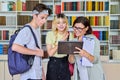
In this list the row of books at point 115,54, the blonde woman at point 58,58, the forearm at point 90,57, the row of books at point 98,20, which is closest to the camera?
the forearm at point 90,57

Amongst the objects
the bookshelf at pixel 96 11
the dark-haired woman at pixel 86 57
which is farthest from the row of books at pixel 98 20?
the dark-haired woman at pixel 86 57

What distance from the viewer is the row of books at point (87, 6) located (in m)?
5.82

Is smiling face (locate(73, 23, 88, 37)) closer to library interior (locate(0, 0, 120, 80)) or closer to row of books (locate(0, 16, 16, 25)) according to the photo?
library interior (locate(0, 0, 120, 80))

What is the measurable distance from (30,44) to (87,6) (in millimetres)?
3932

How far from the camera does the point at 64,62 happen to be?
2543 millimetres

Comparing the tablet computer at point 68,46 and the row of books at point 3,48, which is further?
the row of books at point 3,48

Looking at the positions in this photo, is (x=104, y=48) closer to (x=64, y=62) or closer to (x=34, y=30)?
(x=64, y=62)

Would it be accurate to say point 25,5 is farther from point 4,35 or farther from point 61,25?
point 61,25

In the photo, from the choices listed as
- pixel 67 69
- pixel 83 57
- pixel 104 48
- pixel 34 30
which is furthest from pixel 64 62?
pixel 104 48

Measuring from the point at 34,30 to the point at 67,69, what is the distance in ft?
2.10

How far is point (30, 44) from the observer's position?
82.7 inches

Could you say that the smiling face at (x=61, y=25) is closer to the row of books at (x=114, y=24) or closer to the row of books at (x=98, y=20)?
the row of books at (x=98, y=20)

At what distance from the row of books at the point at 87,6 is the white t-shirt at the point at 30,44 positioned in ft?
12.4

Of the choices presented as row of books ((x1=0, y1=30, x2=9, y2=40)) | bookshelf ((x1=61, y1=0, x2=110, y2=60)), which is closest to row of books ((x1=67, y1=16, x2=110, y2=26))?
bookshelf ((x1=61, y1=0, x2=110, y2=60))
